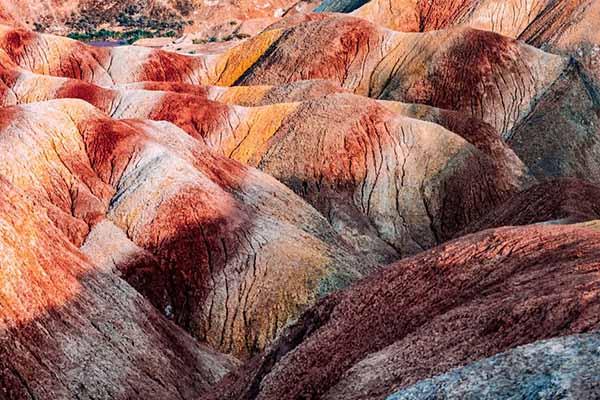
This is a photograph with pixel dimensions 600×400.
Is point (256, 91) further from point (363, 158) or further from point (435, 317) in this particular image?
point (435, 317)

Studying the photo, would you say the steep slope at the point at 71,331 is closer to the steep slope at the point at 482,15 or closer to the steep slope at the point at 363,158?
the steep slope at the point at 363,158

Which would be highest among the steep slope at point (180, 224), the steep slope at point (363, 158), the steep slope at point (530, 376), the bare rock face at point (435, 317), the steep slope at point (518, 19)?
the steep slope at point (518, 19)

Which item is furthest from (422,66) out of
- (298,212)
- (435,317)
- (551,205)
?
(435,317)

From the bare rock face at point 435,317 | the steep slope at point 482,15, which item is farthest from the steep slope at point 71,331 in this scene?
the steep slope at point 482,15

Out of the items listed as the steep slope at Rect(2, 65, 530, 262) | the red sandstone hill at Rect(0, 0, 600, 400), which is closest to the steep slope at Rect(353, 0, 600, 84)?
the red sandstone hill at Rect(0, 0, 600, 400)

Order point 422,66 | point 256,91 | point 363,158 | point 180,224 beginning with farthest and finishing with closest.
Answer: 1. point 422,66
2. point 256,91
3. point 363,158
4. point 180,224

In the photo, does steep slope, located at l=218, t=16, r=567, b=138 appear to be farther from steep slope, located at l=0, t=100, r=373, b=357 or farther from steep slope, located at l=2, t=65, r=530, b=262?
steep slope, located at l=0, t=100, r=373, b=357
